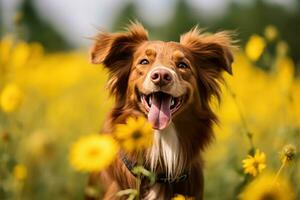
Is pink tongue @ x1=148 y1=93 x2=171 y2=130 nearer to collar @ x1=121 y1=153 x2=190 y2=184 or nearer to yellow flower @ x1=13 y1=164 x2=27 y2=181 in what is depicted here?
collar @ x1=121 y1=153 x2=190 y2=184

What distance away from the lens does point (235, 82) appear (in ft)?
37.6

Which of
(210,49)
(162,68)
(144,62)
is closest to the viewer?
(162,68)

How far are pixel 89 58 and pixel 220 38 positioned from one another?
1062 millimetres

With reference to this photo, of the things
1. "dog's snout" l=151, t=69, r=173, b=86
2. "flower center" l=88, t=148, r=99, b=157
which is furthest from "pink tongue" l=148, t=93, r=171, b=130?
"flower center" l=88, t=148, r=99, b=157

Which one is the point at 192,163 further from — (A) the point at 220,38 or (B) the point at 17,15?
(B) the point at 17,15

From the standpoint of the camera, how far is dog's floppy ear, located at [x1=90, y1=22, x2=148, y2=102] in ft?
19.1

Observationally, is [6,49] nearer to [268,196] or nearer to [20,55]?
[20,55]

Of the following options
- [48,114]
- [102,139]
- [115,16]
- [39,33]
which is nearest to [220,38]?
[102,139]

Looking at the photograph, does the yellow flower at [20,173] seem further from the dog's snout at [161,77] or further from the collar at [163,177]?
the dog's snout at [161,77]

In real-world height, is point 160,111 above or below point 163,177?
above

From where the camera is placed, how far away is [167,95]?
17.7 feet

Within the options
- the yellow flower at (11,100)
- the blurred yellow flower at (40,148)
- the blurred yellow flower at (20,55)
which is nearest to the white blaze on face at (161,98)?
the blurred yellow flower at (40,148)

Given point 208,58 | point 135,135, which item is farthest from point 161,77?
point 135,135

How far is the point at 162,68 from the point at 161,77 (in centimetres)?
14
